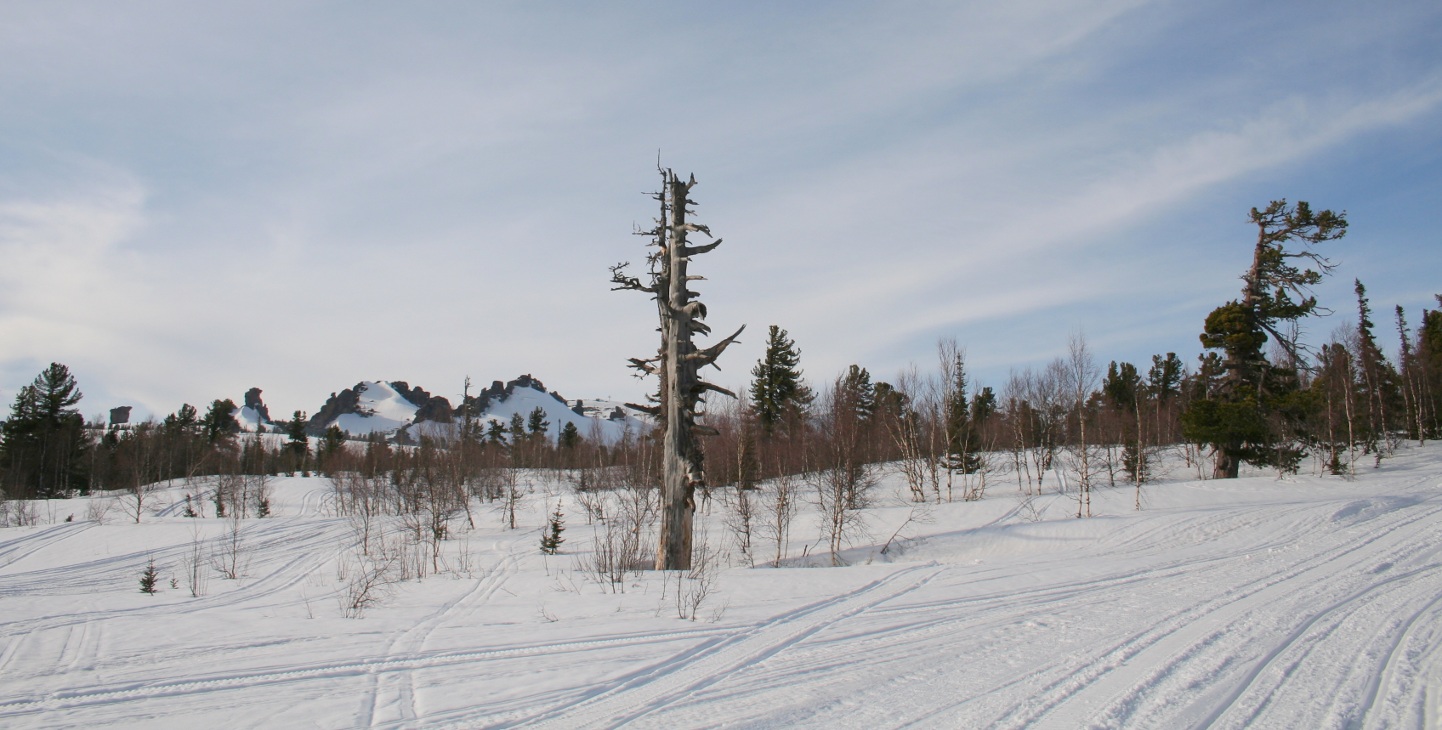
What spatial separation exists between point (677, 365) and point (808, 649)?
9.41m

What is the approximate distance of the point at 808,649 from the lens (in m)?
7.13

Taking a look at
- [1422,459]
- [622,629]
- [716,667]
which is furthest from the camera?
[1422,459]

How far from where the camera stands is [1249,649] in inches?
265

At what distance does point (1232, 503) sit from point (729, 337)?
19482mm

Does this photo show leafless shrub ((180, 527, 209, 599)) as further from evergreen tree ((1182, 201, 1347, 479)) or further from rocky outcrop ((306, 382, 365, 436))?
rocky outcrop ((306, 382, 365, 436))

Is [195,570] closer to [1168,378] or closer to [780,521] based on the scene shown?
[780,521]

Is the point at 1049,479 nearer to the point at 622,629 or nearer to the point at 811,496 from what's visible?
the point at 811,496

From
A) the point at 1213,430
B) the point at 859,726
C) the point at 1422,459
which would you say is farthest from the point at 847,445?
the point at 1422,459

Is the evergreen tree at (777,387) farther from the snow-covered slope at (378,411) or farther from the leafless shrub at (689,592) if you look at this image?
the snow-covered slope at (378,411)

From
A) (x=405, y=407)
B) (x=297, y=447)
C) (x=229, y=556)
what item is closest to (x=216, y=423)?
(x=297, y=447)

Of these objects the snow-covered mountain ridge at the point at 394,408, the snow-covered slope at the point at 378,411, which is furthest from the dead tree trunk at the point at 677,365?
the snow-covered slope at the point at 378,411

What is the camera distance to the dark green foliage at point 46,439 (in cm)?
5191

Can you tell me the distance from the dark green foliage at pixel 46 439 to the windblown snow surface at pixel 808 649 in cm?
5314

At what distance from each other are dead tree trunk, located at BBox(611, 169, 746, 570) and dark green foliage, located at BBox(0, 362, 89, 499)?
58.2m
